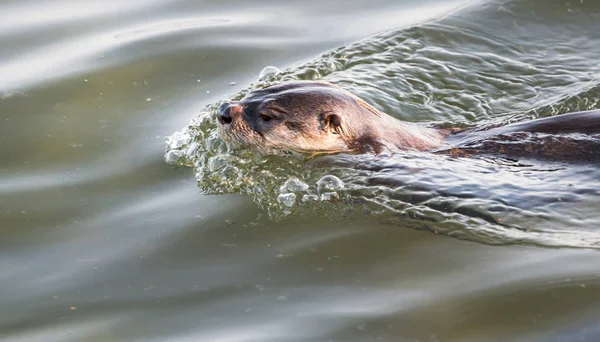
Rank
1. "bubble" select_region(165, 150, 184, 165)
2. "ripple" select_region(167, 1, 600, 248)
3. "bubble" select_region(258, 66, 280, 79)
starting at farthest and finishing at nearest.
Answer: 1. "bubble" select_region(258, 66, 280, 79)
2. "bubble" select_region(165, 150, 184, 165)
3. "ripple" select_region(167, 1, 600, 248)

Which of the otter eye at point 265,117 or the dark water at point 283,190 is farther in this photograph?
the otter eye at point 265,117

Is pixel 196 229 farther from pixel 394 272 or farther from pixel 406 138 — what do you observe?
pixel 406 138

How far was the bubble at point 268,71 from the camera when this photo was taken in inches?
246

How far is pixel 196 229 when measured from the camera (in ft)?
14.0

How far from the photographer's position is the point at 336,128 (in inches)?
189

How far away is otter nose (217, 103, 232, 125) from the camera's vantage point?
4801mm

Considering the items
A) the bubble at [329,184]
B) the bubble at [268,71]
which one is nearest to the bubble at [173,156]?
the bubble at [329,184]

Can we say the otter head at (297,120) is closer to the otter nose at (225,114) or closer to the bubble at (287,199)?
the otter nose at (225,114)

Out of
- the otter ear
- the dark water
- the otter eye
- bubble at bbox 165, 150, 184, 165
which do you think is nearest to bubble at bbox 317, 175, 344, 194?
the dark water

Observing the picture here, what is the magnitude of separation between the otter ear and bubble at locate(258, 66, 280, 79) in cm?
158

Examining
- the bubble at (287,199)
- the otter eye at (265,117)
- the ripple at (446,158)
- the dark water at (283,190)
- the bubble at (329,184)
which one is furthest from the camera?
the otter eye at (265,117)

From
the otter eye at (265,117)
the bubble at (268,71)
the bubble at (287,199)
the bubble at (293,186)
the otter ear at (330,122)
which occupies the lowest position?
the bubble at (287,199)

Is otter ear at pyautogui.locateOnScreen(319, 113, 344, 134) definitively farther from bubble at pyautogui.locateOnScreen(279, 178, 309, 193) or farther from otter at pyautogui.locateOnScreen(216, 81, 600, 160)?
bubble at pyautogui.locateOnScreen(279, 178, 309, 193)

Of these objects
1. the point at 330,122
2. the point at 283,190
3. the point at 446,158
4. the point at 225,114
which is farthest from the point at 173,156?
the point at 446,158
